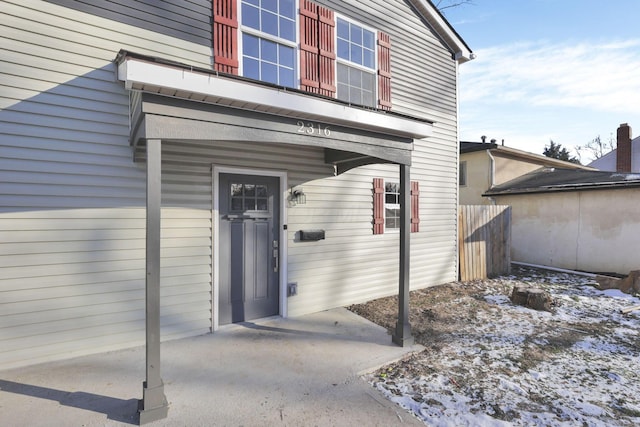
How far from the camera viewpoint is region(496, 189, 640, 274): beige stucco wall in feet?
26.9

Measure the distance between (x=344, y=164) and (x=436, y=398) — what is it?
3379mm

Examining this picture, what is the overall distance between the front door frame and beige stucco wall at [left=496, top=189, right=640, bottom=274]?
8858 mm

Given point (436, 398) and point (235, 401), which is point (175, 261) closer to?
point (235, 401)

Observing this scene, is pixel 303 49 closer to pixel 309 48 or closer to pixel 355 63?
pixel 309 48

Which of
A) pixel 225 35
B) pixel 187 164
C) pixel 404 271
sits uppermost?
pixel 225 35

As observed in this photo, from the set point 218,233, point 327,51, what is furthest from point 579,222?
point 218,233

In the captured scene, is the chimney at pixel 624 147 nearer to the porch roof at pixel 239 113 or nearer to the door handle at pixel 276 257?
A: the porch roof at pixel 239 113

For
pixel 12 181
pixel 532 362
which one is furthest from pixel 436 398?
pixel 12 181

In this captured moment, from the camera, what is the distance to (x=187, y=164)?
12.8 feet

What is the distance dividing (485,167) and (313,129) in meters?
11.1

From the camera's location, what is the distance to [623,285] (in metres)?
6.60

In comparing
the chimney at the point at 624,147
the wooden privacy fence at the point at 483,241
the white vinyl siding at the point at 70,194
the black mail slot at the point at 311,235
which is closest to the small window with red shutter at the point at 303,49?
the white vinyl siding at the point at 70,194

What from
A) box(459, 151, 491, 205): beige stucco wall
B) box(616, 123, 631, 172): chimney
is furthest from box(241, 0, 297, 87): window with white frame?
box(616, 123, 631, 172): chimney

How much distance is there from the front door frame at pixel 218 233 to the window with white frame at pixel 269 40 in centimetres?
128
